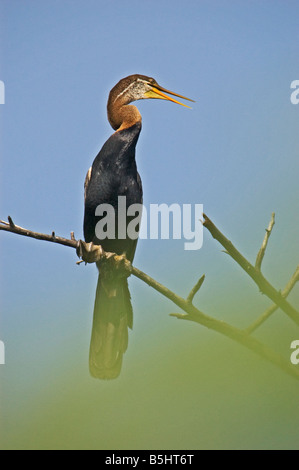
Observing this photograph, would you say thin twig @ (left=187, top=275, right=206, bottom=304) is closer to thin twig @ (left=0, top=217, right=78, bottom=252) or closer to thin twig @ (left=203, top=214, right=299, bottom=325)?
thin twig @ (left=203, top=214, right=299, bottom=325)

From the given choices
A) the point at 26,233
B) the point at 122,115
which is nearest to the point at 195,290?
the point at 26,233

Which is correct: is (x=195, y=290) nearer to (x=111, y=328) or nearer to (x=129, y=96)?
(x=111, y=328)

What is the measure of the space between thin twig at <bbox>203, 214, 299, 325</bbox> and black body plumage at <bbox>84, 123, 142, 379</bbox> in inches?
46.1

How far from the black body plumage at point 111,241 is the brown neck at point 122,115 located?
5cm

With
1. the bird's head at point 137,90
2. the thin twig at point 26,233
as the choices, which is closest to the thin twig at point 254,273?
the thin twig at point 26,233

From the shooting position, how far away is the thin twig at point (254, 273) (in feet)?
6.55

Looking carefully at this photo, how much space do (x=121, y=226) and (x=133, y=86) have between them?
0.93 metres

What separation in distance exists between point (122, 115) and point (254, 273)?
1636mm

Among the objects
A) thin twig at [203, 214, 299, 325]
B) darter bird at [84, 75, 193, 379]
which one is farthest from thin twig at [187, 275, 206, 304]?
darter bird at [84, 75, 193, 379]

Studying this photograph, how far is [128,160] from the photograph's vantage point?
321 cm
